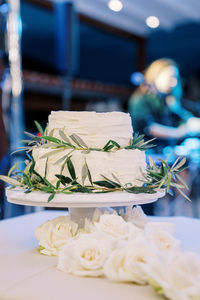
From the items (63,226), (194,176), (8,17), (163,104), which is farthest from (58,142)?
(163,104)

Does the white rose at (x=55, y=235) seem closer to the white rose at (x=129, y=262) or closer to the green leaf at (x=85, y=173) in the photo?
the green leaf at (x=85, y=173)

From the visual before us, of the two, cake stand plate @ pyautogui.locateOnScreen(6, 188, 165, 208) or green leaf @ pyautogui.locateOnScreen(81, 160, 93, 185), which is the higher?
green leaf @ pyautogui.locateOnScreen(81, 160, 93, 185)

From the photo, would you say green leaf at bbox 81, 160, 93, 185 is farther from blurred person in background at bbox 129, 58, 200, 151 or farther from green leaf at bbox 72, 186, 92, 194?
blurred person in background at bbox 129, 58, 200, 151

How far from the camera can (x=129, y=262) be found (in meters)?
0.71

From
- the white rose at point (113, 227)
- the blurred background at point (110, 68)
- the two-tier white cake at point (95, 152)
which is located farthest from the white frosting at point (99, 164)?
the blurred background at point (110, 68)

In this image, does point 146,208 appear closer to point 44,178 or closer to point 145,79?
point 44,178

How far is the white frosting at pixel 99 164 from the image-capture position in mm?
959

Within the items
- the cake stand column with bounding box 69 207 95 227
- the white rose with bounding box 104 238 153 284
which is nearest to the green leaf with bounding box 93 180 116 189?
the cake stand column with bounding box 69 207 95 227

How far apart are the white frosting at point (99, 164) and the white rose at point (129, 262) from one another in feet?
0.82

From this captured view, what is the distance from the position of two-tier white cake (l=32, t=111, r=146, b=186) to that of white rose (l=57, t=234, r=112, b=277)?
0.64 ft

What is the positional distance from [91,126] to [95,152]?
7 centimetres

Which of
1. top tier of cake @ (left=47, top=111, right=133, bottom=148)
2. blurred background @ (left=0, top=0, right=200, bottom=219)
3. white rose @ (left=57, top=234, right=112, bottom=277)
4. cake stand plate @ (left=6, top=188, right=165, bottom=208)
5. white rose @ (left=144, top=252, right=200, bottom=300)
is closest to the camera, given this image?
white rose @ (left=144, top=252, right=200, bottom=300)

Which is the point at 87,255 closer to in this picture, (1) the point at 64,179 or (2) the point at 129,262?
(2) the point at 129,262

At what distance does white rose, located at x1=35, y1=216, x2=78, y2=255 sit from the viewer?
3.05 ft
